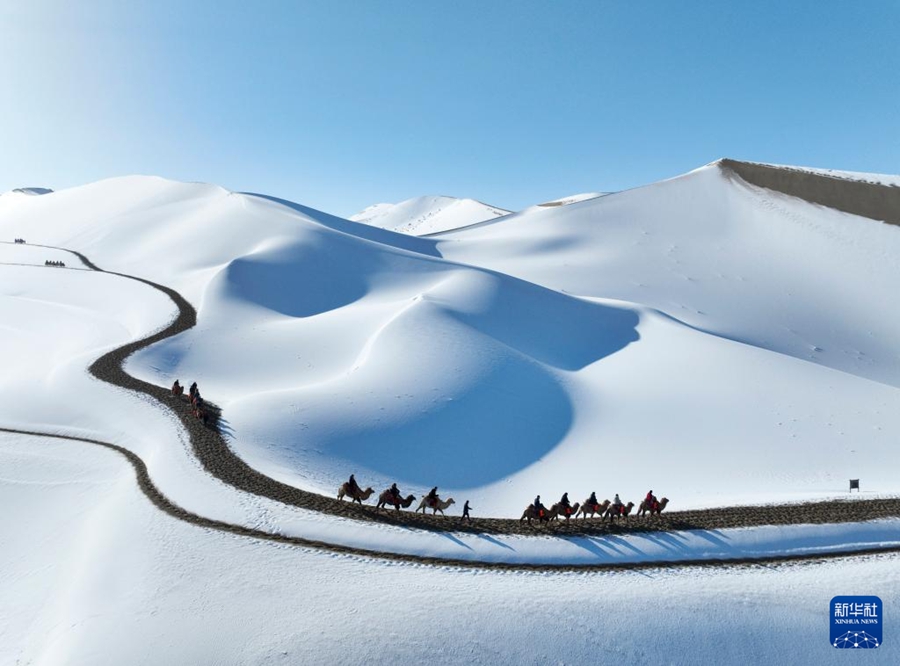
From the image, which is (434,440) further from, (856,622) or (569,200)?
(569,200)

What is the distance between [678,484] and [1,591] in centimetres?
2260

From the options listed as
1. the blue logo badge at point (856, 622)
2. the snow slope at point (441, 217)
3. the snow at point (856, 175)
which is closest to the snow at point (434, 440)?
the blue logo badge at point (856, 622)

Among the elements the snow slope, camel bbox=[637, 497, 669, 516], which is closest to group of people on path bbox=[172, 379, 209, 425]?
camel bbox=[637, 497, 669, 516]

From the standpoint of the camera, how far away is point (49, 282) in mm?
50094

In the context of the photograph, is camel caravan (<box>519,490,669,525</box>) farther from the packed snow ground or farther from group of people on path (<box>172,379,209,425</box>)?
group of people on path (<box>172,379,209,425</box>)

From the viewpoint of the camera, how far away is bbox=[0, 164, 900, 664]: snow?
452 inches

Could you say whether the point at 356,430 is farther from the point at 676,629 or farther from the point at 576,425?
the point at 676,629

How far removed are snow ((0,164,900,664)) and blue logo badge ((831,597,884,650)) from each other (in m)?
0.31

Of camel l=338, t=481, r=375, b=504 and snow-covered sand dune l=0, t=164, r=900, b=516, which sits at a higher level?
snow-covered sand dune l=0, t=164, r=900, b=516

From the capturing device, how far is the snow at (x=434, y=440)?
11.5 metres

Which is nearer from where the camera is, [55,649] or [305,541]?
[55,649]

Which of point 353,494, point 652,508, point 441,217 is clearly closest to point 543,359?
point 652,508

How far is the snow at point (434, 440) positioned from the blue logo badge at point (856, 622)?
31 centimetres

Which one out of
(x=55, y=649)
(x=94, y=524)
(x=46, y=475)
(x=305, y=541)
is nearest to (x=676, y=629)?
(x=305, y=541)
